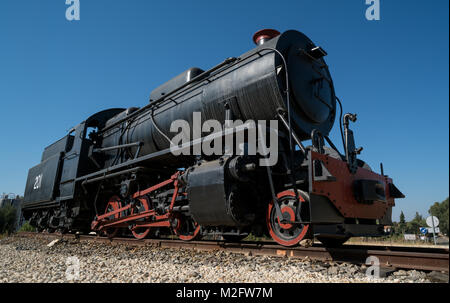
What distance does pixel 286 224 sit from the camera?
159 inches

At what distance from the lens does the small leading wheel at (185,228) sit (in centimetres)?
561

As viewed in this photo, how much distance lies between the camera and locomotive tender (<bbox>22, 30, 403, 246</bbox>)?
3902 mm

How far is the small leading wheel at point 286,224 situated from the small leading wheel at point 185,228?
1.88m

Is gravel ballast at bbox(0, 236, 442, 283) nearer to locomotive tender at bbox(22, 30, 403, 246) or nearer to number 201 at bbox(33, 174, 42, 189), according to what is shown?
locomotive tender at bbox(22, 30, 403, 246)

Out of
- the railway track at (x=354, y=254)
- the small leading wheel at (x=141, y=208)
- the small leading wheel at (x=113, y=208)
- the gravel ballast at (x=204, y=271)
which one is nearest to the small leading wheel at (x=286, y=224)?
the railway track at (x=354, y=254)

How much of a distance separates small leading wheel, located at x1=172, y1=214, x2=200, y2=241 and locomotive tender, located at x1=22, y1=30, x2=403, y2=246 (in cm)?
2

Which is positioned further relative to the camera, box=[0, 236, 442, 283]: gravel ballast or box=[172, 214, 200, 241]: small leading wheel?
box=[172, 214, 200, 241]: small leading wheel

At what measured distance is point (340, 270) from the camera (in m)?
3.24

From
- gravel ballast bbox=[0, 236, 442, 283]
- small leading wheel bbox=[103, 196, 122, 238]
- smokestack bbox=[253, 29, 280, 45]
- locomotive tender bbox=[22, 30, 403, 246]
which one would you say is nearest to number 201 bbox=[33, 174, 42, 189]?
small leading wheel bbox=[103, 196, 122, 238]

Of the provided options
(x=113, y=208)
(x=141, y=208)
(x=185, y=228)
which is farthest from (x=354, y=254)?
(x=113, y=208)

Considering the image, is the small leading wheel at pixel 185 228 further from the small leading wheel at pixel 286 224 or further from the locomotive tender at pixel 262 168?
the small leading wheel at pixel 286 224

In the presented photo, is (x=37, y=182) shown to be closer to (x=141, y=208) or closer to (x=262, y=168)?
(x=141, y=208)
